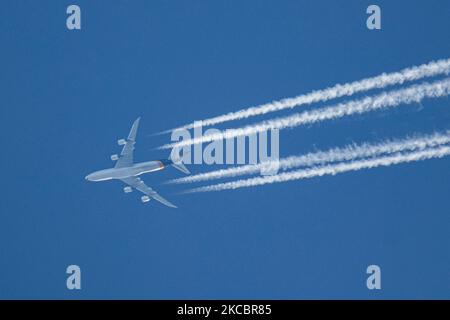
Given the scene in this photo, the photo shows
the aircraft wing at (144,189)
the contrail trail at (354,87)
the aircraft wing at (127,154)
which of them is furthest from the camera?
the aircraft wing at (144,189)

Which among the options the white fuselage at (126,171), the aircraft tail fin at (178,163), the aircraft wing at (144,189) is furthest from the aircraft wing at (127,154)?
the aircraft tail fin at (178,163)

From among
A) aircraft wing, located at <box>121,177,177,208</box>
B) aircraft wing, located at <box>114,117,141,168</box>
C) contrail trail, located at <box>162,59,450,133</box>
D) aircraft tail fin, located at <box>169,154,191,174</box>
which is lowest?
aircraft wing, located at <box>121,177,177,208</box>

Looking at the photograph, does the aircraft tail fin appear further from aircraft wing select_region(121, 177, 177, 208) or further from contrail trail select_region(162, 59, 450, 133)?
aircraft wing select_region(121, 177, 177, 208)

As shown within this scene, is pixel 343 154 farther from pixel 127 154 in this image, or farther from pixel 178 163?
pixel 127 154

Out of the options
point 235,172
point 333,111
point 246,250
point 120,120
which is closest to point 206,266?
point 246,250

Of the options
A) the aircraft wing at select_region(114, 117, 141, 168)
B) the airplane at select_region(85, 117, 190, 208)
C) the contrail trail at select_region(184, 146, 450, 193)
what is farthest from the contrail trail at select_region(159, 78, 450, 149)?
the aircraft wing at select_region(114, 117, 141, 168)

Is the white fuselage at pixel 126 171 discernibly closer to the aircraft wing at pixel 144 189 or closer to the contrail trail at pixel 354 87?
the aircraft wing at pixel 144 189

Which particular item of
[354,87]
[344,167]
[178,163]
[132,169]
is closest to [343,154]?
[344,167]
